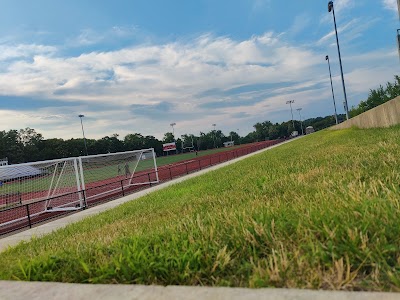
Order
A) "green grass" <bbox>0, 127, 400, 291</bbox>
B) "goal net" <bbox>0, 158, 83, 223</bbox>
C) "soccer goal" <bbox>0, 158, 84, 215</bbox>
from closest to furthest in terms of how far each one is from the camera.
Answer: "green grass" <bbox>0, 127, 400, 291</bbox>, "goal net" <bbox>0, 158, 83, 223</bbox>, "soccer goal" <bbox>0, 158, 84, 215</bbox>

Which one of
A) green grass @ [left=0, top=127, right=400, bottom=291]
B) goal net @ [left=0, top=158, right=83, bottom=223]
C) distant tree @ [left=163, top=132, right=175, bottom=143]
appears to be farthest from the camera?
distant tree @ [left=163, top=132, right=175, bottom=143]

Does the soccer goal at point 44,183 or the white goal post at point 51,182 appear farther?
the soccer goal at point 44,183

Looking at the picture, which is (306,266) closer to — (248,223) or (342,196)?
(248,223)

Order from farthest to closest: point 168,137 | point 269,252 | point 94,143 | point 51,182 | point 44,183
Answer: point 168,137 < point 94,143 < point 44,183 < point 51,182 < point 269,252

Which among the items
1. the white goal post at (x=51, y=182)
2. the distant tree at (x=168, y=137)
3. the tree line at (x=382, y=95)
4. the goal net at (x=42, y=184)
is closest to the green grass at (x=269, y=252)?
the white goal post at (x=51, y=182)

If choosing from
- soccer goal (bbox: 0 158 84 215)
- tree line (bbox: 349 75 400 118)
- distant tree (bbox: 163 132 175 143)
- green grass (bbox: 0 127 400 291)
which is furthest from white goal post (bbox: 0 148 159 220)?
distant tree (bbox: 163 132 175 143)

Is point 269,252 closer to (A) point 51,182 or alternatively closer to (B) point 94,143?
(A) point 51,182

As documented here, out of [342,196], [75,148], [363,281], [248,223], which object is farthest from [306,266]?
[75,148]

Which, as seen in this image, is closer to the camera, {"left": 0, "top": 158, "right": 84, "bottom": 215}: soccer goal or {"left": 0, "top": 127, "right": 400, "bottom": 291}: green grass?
{"left": 0, "top": 127, "right": 400, "bottom": 291}: green grass

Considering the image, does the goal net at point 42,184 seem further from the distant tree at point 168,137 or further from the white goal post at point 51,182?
the distant tree at point 168,137

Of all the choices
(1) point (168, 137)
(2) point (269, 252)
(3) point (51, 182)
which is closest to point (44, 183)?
(3) point (51, 182)

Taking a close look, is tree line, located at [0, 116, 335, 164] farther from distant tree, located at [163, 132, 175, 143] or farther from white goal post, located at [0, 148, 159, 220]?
white goal post, located at [0, 148, 159, 220]

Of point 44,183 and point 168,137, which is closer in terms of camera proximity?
point 44,183

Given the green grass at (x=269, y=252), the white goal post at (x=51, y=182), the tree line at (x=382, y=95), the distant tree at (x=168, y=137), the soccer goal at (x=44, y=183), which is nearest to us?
the green grass at (x=269, y=252)
